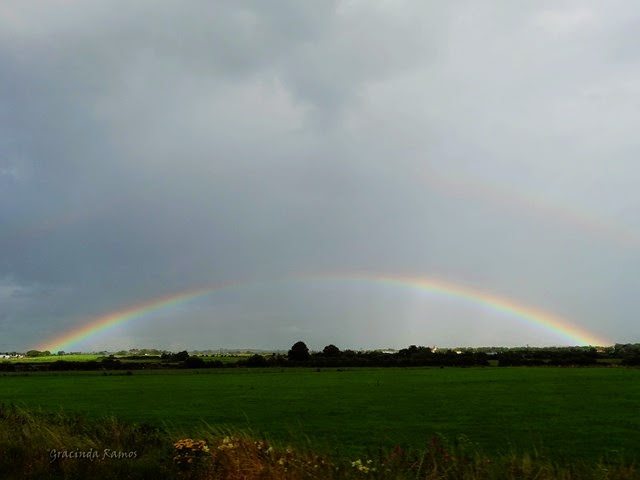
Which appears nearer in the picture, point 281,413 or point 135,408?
point 281,413

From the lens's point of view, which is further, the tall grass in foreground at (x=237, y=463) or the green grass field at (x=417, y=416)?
the green grass field at (x=417, y=416)

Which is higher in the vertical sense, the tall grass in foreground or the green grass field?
the tall grass in foreground

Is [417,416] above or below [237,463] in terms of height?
below

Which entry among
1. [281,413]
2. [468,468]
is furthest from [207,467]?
[281,413]

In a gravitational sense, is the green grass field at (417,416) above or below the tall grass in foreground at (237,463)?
below

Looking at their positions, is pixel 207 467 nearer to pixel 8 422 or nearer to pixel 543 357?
pixel 8 422

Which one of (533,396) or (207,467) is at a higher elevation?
(207,467)

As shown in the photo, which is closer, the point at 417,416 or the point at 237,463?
the point at 237,463

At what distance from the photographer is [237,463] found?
346 inches

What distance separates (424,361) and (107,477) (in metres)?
165

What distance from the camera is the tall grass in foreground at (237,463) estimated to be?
827cm

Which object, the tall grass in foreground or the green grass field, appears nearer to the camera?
the tall grass in foreground

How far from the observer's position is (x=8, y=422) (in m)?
14.7

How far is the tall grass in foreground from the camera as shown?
8.27 m
